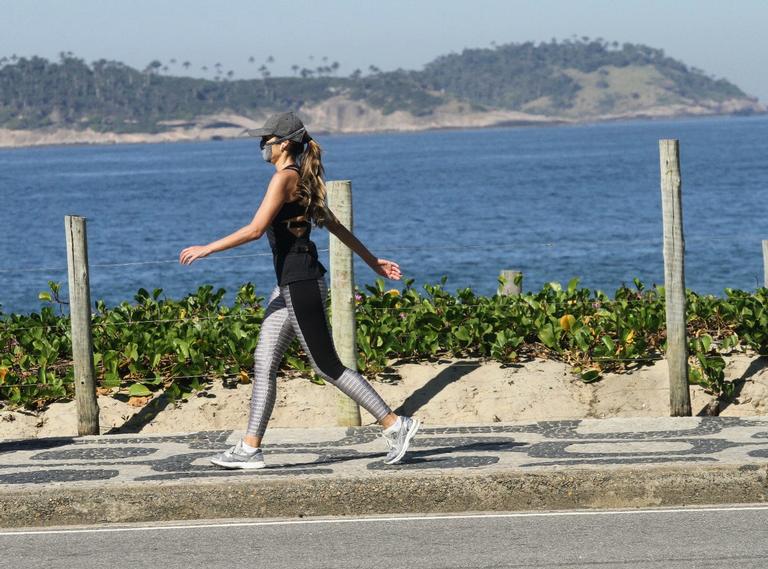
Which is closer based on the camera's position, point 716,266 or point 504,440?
point 504,440

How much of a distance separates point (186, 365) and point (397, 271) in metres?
3.30

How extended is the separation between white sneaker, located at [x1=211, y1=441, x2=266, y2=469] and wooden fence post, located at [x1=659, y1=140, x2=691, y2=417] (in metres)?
3.17

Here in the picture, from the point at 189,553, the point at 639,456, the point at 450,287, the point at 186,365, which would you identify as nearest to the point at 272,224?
the point at 189,553

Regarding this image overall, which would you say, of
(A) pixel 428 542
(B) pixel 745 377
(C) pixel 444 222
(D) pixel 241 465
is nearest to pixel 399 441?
(D) pixel 241 465

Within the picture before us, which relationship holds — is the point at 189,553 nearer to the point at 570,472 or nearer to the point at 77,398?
the point at 570,472

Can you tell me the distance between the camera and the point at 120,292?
34.2m

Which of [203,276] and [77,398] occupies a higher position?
[77,398]

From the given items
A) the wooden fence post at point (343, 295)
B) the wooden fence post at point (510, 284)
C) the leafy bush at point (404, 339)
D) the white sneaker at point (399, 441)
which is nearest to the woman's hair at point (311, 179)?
the white sneaker at point (399, 441)

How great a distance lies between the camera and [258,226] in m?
6.82

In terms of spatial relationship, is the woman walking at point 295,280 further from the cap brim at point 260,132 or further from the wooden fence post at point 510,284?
the wooden fence post at point 510,284

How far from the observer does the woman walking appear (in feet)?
23.1

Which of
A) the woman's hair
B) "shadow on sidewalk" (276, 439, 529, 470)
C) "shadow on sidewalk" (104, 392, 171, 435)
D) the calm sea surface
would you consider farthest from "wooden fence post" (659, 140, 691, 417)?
"shadow on sidewalk" (104, 392, 171, 435)

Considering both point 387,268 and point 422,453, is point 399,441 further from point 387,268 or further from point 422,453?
point 387,268

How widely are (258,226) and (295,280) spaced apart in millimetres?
434
